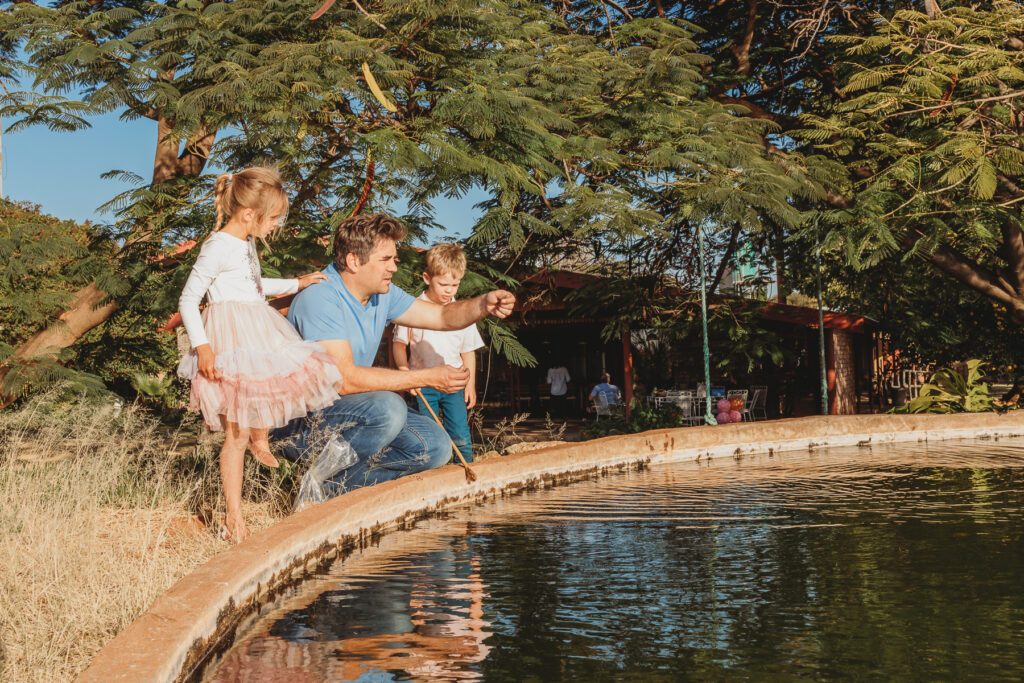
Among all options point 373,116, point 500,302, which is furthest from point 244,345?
point 373,116

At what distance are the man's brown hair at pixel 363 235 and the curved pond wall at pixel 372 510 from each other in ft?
4.53

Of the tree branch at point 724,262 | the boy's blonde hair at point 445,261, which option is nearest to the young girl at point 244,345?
the boy's blonde hair at point 445,261

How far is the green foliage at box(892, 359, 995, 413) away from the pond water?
419 inches

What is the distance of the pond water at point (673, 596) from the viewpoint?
345 centimetres

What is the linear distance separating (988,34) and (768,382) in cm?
1351

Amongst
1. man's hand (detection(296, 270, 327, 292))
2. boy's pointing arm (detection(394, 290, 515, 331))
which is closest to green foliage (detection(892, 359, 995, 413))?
boy's pointing arm (detection(394, 290, 515, 331))

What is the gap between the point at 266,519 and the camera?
20.7ft

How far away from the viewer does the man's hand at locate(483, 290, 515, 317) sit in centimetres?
486

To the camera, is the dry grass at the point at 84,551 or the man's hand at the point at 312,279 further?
the man's hand at the point at 312,279

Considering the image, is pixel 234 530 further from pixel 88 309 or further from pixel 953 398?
pixel 953 398

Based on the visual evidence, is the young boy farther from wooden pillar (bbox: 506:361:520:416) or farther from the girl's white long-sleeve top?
wooden pillar (bbox: 506:361:520:416)

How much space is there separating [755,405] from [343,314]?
1825 centimetres

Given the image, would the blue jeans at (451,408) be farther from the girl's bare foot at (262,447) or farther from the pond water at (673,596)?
the girl's bare foot at (262,447)

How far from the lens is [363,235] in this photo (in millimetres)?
5543
